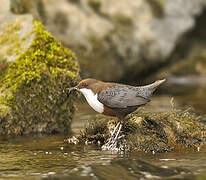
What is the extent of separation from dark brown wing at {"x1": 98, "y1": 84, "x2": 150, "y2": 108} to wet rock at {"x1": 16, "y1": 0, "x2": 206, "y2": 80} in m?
6.38

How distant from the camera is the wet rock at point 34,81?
6750mm

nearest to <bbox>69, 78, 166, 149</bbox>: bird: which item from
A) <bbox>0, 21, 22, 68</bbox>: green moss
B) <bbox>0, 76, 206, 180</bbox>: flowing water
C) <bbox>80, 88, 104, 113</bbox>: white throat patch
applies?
<bbox>80, 88, 104, 113</bbox>: white throat patch

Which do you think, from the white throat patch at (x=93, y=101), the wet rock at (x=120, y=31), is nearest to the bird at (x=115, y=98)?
the white throat patch at (x=93, y=101)

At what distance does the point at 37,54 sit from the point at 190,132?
262 centimetres

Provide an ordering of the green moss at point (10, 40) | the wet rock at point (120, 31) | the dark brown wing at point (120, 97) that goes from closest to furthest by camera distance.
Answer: the dark brown wing at point (120, 97), the green moss at point (10, 40), the wet rock at point (120, 31)

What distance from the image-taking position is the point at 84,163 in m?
4.93

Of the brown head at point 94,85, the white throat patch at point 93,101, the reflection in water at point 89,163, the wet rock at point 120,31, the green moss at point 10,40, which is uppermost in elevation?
the wet rock at point 120,31

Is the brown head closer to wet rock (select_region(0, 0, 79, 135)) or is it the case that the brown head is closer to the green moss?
wet rock (select_region(0, 0, 79, 135))

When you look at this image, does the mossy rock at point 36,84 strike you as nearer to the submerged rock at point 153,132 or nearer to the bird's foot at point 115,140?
the submerged rock at point 153,132

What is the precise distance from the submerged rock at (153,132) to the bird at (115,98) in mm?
221

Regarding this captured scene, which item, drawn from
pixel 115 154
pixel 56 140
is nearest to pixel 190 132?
pixel 115 154

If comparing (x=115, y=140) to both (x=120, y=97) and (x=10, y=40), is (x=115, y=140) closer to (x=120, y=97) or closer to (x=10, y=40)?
(x=120, y=97)

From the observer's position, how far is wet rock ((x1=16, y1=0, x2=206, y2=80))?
12180mm

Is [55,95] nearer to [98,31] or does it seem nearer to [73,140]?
[73,140]
